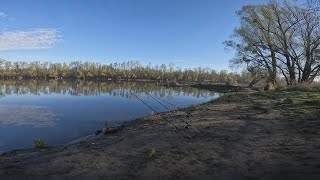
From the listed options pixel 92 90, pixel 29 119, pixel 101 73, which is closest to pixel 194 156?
pixel 29 119

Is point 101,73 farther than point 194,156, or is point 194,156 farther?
point 101,73

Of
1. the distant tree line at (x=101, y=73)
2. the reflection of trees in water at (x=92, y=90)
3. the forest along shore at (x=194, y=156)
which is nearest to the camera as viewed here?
the forest along shore at (x=194, y=156)

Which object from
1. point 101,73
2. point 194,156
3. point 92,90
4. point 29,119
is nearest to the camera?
point 194,156

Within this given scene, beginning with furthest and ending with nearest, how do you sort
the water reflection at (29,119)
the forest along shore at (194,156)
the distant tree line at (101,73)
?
the distant tree line at (101,73) < the water reflection at (29,119) < the forest along shore at (194,156)

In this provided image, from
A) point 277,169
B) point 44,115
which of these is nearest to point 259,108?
point 277,169

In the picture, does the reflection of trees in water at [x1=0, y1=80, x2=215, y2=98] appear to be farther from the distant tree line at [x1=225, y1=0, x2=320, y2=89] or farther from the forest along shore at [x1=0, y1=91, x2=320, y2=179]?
the forest along shore at [x1=0, y1=91, x2=320, y2=179]

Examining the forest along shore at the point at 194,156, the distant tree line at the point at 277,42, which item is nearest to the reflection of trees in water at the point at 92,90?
the distant tree line at the point at 277,42

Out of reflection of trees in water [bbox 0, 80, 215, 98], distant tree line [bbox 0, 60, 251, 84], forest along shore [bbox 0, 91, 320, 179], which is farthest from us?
distant tree line [bbox 0, 60, 251, 84]

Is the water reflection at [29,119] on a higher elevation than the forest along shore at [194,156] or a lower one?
lower

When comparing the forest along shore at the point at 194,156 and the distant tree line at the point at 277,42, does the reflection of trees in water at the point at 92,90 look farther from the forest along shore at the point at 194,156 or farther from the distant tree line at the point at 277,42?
the forest along shore at the point at 194,156

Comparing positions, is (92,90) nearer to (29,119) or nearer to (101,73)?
(29,119)

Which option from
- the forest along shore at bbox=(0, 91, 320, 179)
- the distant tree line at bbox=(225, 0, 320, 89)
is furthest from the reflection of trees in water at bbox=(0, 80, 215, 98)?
the forest along shore at bbox=(0, 91, 320, 179)

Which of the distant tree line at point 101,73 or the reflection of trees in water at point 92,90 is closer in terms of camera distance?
the reflection of trees in water at point 92,90

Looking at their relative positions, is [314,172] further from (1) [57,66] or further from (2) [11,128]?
(1) [57,66]
